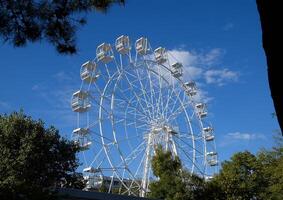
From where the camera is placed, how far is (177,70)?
43.0 m

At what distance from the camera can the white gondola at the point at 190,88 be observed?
43125 millimetres

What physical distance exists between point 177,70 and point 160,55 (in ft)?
6.29

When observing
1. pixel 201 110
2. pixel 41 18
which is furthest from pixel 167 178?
pixel 41 18

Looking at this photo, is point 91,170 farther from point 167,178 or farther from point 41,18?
point 41,18

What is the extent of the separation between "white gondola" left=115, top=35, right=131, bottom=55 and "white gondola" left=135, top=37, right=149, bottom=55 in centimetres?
113

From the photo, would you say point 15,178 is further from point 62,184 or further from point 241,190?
point 241,190

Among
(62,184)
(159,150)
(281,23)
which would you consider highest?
(159,150)

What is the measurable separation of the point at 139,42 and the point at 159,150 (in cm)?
1109

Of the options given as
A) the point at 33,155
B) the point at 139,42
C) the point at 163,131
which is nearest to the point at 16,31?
the point at 33,155

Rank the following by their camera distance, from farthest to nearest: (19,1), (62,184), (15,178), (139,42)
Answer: (139,42) < (62,184) < (15,178) < (19,1)

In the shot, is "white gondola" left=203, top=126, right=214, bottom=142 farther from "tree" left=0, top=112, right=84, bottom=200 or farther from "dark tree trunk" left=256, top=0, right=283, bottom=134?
"dark tree trunk" left=256, top=0, right=283, bottom=134

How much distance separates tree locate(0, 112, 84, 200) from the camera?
2855 cm

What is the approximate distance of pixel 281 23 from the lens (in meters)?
3.81

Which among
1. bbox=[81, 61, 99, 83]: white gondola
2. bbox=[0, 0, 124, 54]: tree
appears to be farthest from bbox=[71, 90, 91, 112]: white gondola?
bbox=[0, 0, 124, 54]: tree
